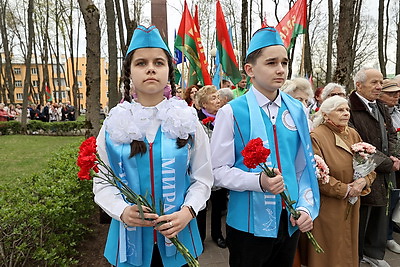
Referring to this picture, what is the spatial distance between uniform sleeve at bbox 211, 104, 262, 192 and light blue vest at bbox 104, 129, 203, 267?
336mm

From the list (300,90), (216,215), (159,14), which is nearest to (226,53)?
(159,14)

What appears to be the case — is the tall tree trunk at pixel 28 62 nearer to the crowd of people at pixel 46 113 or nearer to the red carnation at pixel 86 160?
the crowd of people at pixel 46 113

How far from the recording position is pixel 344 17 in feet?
22.5

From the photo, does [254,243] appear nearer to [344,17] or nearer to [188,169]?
[188,169]

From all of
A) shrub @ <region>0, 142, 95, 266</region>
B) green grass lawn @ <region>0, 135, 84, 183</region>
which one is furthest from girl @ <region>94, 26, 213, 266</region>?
green grass lawn @ <region>0, 135, 84, 183</region>

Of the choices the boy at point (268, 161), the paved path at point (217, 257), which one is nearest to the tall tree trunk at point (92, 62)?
the paved path at point (217, 257)

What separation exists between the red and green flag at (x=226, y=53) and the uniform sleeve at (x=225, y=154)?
4624mm

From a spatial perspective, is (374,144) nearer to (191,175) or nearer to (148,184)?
(191,175)

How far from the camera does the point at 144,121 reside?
182 cm

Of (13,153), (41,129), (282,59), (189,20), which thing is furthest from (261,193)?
(41,129)

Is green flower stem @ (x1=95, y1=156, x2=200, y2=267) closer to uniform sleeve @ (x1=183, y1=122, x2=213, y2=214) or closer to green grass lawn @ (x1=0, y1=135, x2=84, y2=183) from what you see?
uniform sleeve @ (x1=183, y1=122, x2=213, y2=214)

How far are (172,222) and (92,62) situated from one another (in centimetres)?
486

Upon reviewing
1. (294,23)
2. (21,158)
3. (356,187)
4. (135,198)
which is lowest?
(21,158)

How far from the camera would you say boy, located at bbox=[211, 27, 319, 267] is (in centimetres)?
206
